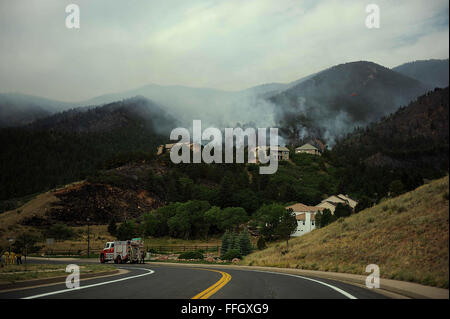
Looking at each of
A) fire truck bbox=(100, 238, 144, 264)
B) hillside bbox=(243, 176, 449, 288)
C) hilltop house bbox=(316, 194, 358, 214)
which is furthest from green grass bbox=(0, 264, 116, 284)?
hilltop house bbox=(316, 194, 358, 214)

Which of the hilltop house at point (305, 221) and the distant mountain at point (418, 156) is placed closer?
the distant mountain at point (418, 156)

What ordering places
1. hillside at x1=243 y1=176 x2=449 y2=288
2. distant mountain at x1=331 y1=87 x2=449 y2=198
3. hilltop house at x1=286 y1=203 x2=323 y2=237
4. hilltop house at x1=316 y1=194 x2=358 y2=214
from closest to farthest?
hillside at x1=243 y1=176 x2=449 y2=288, distant mountain at x1=331 y1=87 x2=449 y2=198, hilltop house at x1=286 y1=203 x2=323 y2=237, hilltop house at x1=316 y1=194 x2=358 y2=214

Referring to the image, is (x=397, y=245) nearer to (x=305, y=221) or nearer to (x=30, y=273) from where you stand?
(x=30, y=273)

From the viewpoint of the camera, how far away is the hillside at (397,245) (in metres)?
16.0

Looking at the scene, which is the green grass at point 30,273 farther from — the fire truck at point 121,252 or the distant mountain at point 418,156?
the distant mountain at point 418,156

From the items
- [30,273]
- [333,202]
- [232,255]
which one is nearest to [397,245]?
[30,273]

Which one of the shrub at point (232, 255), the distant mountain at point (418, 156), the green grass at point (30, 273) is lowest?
the shrub at point (232, 255)

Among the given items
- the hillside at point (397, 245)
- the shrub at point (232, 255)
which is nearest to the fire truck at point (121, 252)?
the hillside at point (397, 245)

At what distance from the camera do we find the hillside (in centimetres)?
1605

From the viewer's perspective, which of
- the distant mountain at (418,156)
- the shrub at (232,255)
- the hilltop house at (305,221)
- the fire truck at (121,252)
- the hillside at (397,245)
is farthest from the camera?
the hilltop house at (305,221)

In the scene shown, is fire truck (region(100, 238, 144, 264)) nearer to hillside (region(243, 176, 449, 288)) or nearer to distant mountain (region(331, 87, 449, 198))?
hillside (region(243, 176, 449, 288))
